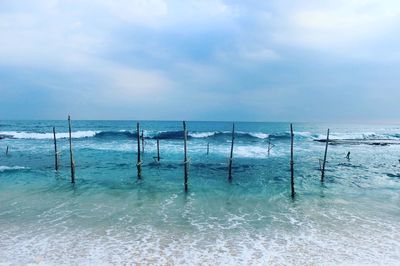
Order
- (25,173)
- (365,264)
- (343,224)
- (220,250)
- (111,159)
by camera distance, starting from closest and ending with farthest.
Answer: (365,264) → (220,250) → (343,224) → (25,173) → (111,159)

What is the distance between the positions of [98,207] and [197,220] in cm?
528

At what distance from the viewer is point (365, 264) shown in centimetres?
916

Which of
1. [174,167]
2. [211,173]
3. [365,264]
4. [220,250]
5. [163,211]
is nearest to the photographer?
[365,264]

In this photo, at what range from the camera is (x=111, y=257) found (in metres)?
9.43

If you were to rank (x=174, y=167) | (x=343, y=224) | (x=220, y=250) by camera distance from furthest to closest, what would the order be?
(x=174, y=167) → (x=343, y=224) → (x=220, y=250)

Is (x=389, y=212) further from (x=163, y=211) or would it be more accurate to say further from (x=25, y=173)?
(x=25, y=173)

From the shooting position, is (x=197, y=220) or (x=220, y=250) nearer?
(x=220, y=250)

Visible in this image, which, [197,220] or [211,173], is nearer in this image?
[197,220]

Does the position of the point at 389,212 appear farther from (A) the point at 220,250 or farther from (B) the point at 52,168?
(B) the point at 52,168

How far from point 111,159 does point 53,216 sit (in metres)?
19.2

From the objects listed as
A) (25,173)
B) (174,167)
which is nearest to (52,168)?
(25,173)

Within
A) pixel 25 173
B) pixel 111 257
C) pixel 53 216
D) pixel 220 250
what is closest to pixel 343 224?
pixel 220 250

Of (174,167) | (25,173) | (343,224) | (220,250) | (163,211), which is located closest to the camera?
(220,250)

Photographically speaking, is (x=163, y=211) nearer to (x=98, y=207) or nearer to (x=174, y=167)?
(x=98, y=207)
